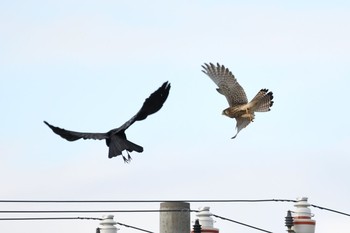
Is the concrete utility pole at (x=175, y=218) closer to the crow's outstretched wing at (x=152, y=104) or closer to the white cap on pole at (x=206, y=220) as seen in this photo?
the white cap on pole at (x=206, y=220)

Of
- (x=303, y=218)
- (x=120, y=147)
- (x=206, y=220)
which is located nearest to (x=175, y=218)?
(x=206, y=220)

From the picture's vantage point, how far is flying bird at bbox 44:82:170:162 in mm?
35406

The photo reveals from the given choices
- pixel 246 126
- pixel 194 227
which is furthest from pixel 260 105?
pixel 194 227

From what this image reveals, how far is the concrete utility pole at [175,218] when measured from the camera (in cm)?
3825

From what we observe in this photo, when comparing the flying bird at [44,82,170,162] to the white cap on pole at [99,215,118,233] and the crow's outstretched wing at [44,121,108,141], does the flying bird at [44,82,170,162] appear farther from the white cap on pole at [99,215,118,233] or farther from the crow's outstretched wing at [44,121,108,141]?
the white cap on pole at [99,215,118,233]

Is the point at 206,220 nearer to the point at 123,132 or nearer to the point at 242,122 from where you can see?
the point at 242,122

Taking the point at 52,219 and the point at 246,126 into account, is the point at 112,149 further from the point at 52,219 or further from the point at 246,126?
the point at 246,126

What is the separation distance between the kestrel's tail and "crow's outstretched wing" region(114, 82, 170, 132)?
269 inches

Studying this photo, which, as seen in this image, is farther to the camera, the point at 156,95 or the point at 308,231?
the point at 308,231

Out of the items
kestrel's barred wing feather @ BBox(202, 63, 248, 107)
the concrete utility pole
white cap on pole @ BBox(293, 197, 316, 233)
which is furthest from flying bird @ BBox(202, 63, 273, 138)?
the concrete utility pole

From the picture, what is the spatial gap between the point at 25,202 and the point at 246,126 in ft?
24.1

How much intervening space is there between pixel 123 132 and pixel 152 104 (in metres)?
0.70

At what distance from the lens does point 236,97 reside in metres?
43.5

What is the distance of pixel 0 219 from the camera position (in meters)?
38.0
